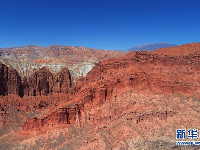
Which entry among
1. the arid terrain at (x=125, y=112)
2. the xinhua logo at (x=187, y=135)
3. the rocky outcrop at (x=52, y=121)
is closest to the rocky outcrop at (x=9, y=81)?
the arid terrain at (x=125, y=112)

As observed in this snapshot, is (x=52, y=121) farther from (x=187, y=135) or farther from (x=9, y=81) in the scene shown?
(x=9, y=81)

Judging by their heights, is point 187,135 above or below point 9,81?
below

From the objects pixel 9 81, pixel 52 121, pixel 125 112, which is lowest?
pixel 52 121

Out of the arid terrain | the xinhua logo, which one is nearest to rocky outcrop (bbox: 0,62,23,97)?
the arid terrain

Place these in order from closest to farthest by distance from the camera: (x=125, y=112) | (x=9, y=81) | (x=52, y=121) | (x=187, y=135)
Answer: (x=187, y=135), (x=125, y=112), (x=52, y=121), (x=9, y=81)

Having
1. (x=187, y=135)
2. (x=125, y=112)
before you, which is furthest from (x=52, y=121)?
(x=187, y=135)

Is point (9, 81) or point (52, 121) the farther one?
point (9, 81)

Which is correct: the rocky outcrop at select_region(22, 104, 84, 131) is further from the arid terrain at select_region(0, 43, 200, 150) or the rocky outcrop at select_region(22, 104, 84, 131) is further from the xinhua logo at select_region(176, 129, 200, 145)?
the xinhua logo at select_region(176, 129, 200, 145)

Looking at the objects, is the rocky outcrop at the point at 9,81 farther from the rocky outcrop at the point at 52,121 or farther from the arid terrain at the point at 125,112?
the rocky outcrop at the point at 52,121

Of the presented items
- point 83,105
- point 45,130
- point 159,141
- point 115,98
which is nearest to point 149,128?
point 159,141

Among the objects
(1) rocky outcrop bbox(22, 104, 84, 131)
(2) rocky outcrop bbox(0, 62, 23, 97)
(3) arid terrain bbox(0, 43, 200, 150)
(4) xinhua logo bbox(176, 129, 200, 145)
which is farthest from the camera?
(2) rocky outcrop bbox(0, 62, 23, 97)

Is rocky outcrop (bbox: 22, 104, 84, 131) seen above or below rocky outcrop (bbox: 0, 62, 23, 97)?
below

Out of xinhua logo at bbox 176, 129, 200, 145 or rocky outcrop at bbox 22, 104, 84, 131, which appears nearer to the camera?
xinhua logo at bbox 176, 129, 200, 145
